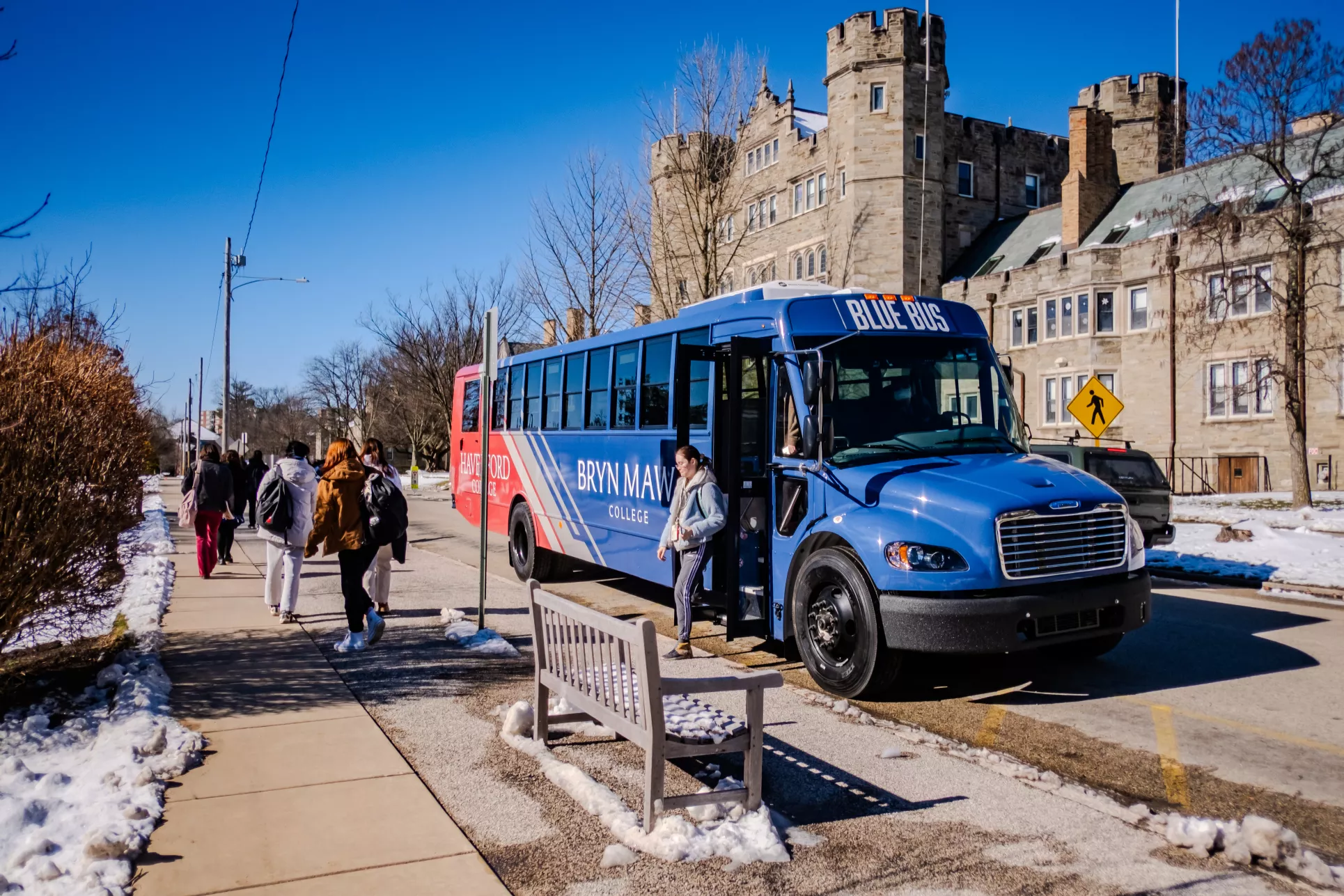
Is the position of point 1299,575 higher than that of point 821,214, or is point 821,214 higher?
point 821,214

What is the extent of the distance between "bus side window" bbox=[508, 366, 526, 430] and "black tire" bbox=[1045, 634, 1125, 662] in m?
8.11

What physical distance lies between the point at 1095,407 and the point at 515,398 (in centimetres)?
1167

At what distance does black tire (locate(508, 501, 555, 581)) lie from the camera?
45.6 feet

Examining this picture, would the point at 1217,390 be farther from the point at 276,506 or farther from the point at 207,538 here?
the point at 276,506

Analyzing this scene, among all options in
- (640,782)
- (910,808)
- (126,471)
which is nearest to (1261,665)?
(910,808)

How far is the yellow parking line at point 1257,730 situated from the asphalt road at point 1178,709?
0.05 feet

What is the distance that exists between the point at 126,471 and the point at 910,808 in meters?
6.49

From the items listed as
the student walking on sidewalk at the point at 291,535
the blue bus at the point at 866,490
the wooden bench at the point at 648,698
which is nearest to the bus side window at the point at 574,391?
the blue bus at the point at 866,490

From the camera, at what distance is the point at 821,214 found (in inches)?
1804

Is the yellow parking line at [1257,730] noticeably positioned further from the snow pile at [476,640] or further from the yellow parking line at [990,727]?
the snow pile at [476,640]

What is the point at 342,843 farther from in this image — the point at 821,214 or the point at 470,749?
the point at 821,214

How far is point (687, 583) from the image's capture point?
838cm

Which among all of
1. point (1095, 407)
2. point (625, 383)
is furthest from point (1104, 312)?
point (625, 383)

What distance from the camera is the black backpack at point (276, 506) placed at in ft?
32.5
